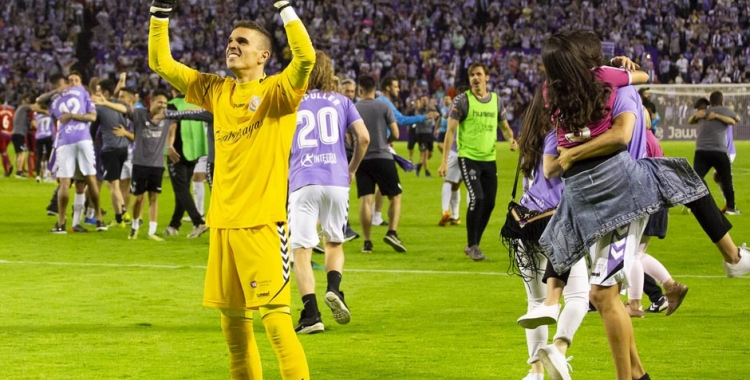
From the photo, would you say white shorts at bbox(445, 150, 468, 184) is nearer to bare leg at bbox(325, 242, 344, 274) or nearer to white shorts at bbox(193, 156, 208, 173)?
white shorts at bbox(193, 156, 208, 173)

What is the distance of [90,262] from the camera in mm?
14258

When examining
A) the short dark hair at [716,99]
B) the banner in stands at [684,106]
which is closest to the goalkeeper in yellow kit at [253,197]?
the short dark hair at [716,99]

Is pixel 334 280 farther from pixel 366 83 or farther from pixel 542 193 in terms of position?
pixel 366 83

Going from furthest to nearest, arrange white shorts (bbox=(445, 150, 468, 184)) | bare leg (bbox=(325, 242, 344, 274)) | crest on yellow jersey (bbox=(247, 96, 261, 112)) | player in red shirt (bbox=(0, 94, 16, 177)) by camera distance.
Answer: player in red shirt (bbox=(0, 94, 16, 177)) → white shorts (bbox=(445, 150, 468, 184)) → bare leg (bbox=(325, 242, 344, 274)) → crest on yellow jersey (bbox=(247, 96, 261, 112))

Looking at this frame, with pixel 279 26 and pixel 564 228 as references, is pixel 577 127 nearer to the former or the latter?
pixel 564 228

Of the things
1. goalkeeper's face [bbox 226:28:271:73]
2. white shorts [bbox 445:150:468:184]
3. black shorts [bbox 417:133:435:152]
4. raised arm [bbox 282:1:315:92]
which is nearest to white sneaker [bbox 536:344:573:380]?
raised arm [bbox 282:1:315:92]

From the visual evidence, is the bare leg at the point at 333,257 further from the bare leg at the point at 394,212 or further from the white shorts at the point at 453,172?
the white shorts at the point at 453,172

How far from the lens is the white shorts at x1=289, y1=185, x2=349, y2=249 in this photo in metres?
9.19

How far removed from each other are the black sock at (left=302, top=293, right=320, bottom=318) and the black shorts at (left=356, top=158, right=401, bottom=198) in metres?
5.79

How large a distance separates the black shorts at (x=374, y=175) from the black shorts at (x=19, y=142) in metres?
19.0

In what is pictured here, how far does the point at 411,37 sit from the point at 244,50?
48843 mm

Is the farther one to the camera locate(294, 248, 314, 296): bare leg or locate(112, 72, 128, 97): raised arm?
locate(112, 72, 128, 97): raised arm

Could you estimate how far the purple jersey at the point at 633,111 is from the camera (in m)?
6.15

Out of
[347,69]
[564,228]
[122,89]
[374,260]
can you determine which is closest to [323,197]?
[564,228]
